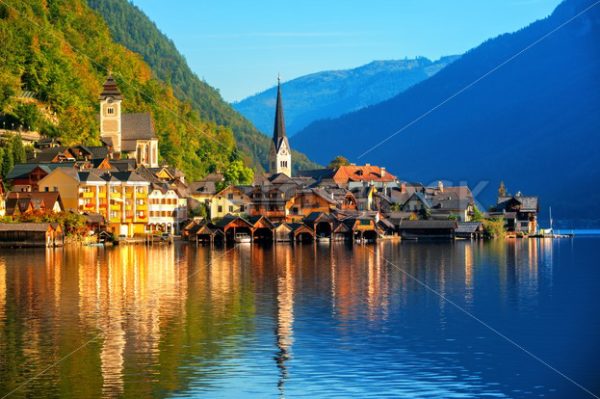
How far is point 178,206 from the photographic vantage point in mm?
117562

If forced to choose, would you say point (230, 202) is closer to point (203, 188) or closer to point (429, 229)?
point (203, 188)

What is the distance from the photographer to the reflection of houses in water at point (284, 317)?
3013 cm

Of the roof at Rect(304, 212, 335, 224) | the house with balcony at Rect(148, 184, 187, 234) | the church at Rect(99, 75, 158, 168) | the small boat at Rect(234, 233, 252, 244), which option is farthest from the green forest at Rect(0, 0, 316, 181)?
the roof at Rect(304, 212, 335, 224)

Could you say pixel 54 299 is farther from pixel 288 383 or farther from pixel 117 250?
pixel 117 250

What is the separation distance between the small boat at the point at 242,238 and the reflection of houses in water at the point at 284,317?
3830 cm

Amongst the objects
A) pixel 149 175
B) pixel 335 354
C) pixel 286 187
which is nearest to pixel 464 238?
pixel 286 187

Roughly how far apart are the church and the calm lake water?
79.6 metres

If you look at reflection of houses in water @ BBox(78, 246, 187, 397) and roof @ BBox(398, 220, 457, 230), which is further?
roof @ BBox(398, 220, 457, 230)

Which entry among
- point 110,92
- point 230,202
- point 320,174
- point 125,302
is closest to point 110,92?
point 110,92

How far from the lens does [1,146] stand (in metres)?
112

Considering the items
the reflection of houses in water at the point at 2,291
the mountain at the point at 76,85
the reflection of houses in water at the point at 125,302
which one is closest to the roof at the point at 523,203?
the mountain at the point at 76,85

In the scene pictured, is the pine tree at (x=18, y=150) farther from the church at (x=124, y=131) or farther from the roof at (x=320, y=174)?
the roof at (x=320, y=174)

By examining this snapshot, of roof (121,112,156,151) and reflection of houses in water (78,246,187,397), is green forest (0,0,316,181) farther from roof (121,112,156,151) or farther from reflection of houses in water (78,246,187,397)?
reflection of houses in water (78,246,187,397)

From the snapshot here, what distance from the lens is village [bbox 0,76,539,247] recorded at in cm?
10031
